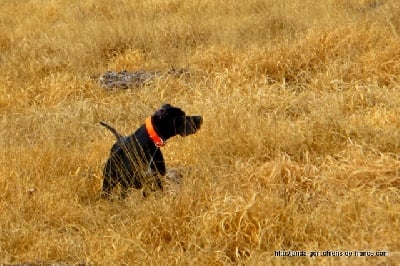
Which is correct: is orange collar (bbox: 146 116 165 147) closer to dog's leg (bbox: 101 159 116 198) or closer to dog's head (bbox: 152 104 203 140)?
dog's head (bbox: 152 104 203 140)

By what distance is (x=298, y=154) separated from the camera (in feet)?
14.2

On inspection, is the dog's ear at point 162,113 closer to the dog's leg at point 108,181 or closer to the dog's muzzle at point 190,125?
the dog's muzzle at point 190,125

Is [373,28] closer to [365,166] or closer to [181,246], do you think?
[365,166]

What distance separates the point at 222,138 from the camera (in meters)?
4.58

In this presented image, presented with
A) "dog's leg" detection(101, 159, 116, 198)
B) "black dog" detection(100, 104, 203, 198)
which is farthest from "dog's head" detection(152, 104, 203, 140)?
"dog's leg" detection(101, 159, 116, 198)

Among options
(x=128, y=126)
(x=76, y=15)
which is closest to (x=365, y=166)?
(x=128, y=126)

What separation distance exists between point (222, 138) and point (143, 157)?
818 millimetres

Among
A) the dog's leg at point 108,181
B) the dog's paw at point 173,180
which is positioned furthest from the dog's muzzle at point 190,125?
the dog's leg at point 108,181

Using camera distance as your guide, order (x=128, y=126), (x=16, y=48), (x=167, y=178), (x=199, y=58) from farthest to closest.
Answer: (x=16, y=48) → (x=199, y=58) → (x=128, y=126) → (x=167, y=178)

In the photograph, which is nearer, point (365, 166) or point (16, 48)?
point (365, 166)

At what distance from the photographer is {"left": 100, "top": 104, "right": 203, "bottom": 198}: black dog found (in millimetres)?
3953

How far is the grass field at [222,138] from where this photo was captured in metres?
3.24

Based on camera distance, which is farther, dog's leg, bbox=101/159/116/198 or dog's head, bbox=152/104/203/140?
dog's head, bbox=152/104/203/140

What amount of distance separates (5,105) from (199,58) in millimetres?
2486
